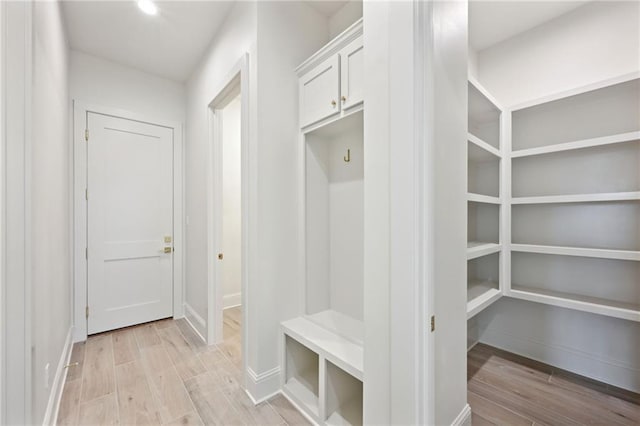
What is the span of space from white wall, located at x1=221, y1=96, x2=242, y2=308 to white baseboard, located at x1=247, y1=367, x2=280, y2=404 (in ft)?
5.89

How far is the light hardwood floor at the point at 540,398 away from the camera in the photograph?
159 cm

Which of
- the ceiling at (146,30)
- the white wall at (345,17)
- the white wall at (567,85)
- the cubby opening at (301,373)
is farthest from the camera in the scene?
the ceiling at (146,30)

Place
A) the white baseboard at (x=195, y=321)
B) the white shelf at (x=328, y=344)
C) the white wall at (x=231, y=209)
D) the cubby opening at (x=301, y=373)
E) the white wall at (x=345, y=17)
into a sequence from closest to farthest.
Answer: the white shelf at (x=328, y=344), the cubby opening at (x=301, y=373), the white wall at (x=345, y=17), the white baseboard at (x=195, y=321), the white wall at (x=231, y=209)

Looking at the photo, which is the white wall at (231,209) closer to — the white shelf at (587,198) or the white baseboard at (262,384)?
the white baseboard at (262,384)

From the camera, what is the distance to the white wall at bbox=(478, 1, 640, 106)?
5.90 ft

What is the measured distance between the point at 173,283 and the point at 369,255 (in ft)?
8.93

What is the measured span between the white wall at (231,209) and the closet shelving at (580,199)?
2.93m

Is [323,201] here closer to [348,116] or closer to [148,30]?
[348,116]

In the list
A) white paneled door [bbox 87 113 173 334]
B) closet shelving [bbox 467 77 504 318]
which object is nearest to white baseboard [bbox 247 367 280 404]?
closet shelving [bbox 467 77 504 318]

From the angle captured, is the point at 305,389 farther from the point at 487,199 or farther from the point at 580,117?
the point at 580,117

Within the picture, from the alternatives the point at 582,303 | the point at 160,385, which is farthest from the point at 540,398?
the point at 160,385

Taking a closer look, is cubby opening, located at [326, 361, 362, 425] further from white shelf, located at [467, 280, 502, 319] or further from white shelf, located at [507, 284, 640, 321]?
white shelf, located at [507, 284, 640, 321]

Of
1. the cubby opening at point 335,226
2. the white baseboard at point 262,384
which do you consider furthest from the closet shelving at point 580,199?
the white baseboard at point 262,384

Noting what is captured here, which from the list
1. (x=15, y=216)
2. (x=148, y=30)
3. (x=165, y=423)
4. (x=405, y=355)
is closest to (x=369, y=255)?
(x=405, y=355)
